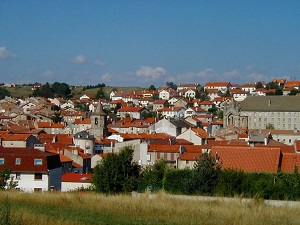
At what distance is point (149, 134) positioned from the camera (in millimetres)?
87188

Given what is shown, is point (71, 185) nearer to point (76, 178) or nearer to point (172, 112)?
point (76, 178)

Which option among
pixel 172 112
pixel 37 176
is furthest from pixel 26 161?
pixel 172 112

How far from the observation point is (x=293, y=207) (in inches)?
998

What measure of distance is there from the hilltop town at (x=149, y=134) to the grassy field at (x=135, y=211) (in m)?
12.5

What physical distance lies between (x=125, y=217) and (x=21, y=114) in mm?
108761

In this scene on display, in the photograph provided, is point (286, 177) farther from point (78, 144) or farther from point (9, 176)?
point (78, 144)

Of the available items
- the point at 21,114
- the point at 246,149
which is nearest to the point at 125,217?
the point at 246,149

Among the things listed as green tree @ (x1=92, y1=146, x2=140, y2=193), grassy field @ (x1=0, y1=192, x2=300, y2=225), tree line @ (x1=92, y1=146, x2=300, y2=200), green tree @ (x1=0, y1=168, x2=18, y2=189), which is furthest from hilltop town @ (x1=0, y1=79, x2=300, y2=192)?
grassy field @ (x1=0, y1=192, x2=300, y2=225)

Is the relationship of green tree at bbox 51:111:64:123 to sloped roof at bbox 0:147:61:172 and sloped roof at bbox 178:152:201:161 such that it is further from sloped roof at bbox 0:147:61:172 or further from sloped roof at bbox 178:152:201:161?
sloped roof at bbox 0:147:61:172

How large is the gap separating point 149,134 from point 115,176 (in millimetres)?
52228

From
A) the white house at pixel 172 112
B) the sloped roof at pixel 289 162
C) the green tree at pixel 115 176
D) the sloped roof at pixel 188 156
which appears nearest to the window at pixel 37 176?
the green tree at pixel 115 176

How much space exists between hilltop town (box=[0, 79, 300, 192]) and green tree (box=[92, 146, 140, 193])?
19.5ft

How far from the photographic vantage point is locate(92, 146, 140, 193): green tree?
1370 inches

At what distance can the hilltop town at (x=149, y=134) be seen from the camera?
41062 millimetres
